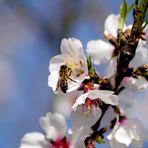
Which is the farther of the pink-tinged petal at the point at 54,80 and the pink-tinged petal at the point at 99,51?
the pink-tinged petal at the point at 99,51

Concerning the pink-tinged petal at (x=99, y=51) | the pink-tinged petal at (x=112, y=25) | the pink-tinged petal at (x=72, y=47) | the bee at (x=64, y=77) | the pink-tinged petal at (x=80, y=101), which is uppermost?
the pink-tinged petal at (x=112, y=25)

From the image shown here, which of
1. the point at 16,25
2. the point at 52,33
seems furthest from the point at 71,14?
the point at 16,25

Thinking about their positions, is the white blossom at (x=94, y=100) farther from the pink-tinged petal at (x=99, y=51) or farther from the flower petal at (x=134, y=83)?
the pink-tinged petal at (x=99, y=51)

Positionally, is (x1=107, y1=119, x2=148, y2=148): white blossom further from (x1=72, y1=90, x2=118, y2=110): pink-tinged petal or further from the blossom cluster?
(x1=72, y1=90, x2=118, y2=110): pink-tinged petal

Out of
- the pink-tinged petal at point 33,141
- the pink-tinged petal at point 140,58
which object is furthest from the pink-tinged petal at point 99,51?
the pink-tinged petal at point 33,141

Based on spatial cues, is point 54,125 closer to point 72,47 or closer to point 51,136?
point 51,136

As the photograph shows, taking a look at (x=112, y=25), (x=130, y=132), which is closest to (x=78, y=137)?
(x=130, y=132)

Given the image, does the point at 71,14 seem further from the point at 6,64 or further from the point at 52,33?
the point at 6,64
